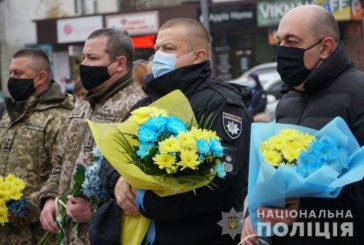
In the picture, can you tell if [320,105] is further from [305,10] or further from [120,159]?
[120,159]

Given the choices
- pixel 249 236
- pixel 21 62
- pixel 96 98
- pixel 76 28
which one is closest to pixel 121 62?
pixel 96 98

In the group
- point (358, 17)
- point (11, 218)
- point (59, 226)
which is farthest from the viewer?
point (358, 17)

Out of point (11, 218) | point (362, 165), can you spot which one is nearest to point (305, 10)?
point (362, 165)

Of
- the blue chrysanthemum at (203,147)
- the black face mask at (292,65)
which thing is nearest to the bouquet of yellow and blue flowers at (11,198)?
the blue chrysanthemum at (203,147)

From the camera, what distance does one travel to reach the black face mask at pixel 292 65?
12.5ft

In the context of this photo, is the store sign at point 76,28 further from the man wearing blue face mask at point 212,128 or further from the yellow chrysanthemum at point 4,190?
the man wearing blue face mask at point 212,128

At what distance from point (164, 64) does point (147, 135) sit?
63 cm

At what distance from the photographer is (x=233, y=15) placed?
1265 inches

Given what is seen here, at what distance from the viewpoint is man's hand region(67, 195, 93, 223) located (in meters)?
4.54

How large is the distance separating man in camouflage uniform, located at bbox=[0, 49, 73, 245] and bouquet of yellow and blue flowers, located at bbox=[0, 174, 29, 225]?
0.24 feet

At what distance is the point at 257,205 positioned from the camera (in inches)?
134

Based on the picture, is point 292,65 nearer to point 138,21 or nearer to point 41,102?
point 41,102

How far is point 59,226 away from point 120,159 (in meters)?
1.47

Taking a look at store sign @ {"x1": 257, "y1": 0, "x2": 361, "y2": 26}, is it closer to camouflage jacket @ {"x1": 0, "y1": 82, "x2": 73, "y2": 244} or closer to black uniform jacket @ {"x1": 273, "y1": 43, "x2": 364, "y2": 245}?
camouflage jacket @ {"x1": 0, "y1": 82, "x2": 73, "y2": 244}
